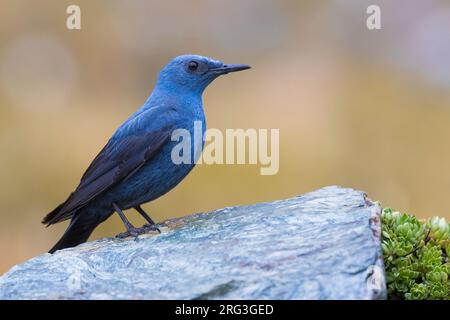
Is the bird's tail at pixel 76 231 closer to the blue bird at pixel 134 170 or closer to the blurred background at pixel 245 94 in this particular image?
the blue bird at pixel 134 170

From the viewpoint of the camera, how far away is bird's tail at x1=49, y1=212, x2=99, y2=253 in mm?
6410

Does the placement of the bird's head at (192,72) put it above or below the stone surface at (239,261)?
above

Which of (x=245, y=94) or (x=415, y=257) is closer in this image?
(x=415, y=257)

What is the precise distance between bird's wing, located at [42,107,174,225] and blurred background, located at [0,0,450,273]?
332 centimetres

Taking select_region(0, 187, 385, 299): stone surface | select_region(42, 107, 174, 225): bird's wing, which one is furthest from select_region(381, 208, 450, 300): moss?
select_region(42, 107, 174, 225): bird's wing

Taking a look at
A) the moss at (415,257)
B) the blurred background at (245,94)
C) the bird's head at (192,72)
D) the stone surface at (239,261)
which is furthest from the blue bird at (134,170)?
the blurred background at (245,94)

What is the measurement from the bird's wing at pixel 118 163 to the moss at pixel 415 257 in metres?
1.84

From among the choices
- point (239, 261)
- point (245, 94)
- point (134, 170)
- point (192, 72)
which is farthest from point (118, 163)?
point (245, 94)

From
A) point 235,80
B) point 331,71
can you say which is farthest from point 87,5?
point 331,71

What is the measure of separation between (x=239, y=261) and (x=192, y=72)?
8.00ft

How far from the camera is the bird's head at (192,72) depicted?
670 cm

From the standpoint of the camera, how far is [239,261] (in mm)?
4746

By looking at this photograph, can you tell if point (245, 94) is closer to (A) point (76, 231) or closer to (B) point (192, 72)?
(B) point (192, 72)
